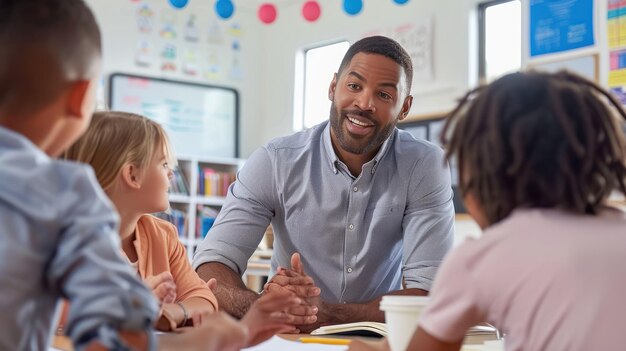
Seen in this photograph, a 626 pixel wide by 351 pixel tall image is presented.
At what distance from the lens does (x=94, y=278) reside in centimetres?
67

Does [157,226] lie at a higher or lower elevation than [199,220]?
higher

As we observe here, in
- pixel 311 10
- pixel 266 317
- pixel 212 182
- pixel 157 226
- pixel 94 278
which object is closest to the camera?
pixel 94 278

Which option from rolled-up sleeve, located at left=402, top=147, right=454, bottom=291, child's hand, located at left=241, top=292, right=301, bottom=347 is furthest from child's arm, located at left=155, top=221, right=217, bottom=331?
rolled-up sleeve, located at left=402, top=147, right=454, bottom=291

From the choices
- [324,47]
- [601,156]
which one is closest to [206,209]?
[324,47]

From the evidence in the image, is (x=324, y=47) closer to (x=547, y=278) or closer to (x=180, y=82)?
(x=180, y=82)

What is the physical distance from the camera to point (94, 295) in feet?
2.20

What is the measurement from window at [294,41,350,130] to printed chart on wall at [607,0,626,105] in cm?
257

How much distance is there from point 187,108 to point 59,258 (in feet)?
20.7

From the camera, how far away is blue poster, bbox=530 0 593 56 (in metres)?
4.83

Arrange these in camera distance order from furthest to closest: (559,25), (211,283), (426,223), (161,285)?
(559,25)
(426,223)
(211,283)
(161,285)

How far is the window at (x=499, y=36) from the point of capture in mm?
5320

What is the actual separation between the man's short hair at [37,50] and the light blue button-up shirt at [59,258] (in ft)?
0.23

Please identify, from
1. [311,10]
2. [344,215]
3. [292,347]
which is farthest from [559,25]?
[292,347]

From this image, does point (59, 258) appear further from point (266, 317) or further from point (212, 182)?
point (212, 182)
